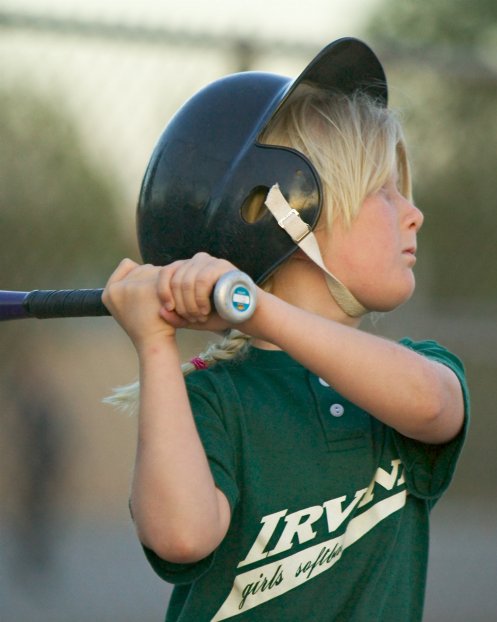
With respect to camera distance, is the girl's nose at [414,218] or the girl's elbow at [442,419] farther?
the girl's nose at [414,218]

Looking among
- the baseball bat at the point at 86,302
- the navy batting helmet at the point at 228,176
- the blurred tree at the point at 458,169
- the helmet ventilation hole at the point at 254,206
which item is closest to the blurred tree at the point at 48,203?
the blurred tree at the point at 458,169

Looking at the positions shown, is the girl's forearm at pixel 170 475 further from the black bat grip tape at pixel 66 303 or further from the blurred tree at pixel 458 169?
the blurred tree at pixel 458 169

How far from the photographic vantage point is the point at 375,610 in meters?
2.32

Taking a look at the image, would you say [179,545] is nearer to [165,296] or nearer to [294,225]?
[165,296]

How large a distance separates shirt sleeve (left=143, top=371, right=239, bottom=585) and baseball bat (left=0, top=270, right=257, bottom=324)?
257 mm

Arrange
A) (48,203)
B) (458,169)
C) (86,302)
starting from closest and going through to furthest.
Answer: (86,302)
(48,203)
(458,169)

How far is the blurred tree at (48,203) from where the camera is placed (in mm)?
4544

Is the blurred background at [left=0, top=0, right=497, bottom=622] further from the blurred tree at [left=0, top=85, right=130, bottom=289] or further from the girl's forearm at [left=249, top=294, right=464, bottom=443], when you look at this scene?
the girl's forearm at [left=249, top=294, right=464, bottom=443]

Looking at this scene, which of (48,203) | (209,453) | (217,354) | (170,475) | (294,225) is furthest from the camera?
(48,203)

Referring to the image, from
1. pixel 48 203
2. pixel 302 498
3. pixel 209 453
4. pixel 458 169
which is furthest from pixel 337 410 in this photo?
pixel 458 169

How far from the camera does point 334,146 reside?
245 cm

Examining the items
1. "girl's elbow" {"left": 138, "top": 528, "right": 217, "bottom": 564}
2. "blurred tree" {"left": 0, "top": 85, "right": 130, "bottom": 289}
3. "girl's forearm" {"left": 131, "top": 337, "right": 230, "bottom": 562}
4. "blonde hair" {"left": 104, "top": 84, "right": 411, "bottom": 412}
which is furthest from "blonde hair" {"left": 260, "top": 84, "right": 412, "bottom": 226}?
"blurred tree" {"left": 0, "top": 85, "right": 130, "bottom": 289}

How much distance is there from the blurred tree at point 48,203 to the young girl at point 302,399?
218 cm

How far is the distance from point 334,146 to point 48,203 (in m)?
2.48
